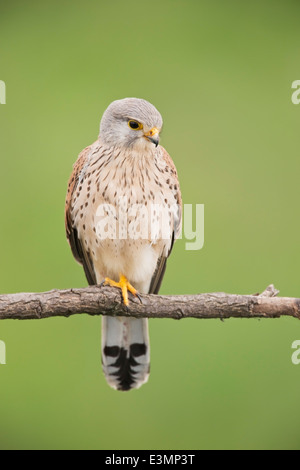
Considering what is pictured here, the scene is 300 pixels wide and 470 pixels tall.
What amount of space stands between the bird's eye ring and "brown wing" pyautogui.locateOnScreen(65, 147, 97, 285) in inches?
13.0

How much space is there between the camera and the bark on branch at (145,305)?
2084 millimetres

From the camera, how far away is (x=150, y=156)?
2510mm

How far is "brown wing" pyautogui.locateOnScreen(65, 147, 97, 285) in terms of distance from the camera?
2.61 meters

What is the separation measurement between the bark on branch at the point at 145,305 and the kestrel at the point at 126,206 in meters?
0.09

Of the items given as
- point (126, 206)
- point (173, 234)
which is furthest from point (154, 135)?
point (173, 234)

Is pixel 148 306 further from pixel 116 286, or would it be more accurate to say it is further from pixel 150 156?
pixel 150 156

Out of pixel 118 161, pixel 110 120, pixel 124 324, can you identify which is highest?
pixel 110 120

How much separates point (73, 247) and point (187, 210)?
623mm

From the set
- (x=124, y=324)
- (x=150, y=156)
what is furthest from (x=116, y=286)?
(x=150, y=156)

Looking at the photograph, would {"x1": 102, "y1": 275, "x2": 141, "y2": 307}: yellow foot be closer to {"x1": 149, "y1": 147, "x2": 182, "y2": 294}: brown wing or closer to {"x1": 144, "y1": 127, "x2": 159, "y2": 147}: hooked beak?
Result: {"x1": 149, "y1": 147, "x2": 182, "y2": 294}: brown wing

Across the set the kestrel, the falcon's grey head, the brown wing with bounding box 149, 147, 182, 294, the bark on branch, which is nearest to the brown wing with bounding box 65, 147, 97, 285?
the kestrel

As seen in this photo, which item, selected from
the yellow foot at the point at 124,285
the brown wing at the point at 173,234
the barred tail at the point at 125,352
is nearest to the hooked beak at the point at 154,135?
the brown wing at the point at 173,234

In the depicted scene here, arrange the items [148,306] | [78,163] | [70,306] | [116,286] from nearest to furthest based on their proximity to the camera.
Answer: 1. [70,306]
2. [148,306]
3. [116,286]
4. [78,163]

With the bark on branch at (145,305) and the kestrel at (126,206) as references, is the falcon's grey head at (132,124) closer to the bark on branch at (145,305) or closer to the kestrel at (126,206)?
the kestrel at (126,206)
